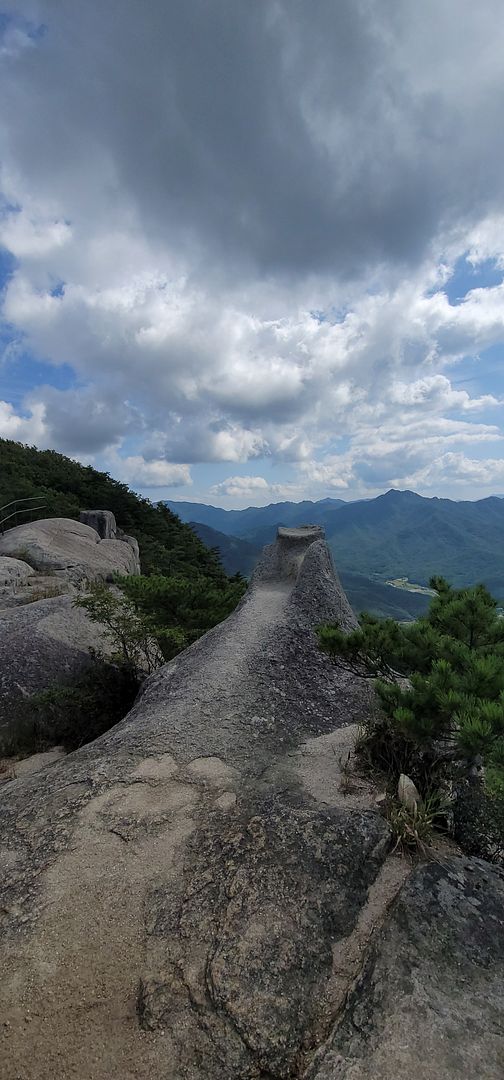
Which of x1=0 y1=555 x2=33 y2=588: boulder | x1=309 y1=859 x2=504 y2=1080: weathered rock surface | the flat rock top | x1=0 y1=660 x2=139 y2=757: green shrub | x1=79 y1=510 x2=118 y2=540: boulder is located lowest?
x1=0 y1=660 x2=139 y2=757: green shrub

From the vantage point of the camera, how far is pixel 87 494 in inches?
1681

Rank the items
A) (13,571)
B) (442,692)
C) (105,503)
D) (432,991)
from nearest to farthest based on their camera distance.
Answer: (432,991)
(442,692)
(13,571)
(105,503)

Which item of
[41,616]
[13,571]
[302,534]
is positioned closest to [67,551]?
[13,571]

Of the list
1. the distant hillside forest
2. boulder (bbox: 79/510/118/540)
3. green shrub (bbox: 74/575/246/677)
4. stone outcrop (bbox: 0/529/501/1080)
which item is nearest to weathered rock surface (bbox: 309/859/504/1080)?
stone outcrop (bbox: 0/529/501/1080)

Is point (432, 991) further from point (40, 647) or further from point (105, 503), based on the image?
point (105, 503)

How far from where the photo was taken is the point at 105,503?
42688 mm

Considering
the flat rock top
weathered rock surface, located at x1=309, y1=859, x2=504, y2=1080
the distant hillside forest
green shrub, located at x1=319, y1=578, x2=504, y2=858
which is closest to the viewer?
weathered rock surface, located at x1=309, y1=859, x2=504, y2=1080

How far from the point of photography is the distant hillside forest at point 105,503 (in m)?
33.7

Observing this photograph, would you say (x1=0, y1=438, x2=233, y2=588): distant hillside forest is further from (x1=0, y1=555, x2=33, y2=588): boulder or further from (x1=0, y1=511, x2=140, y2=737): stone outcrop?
(x1=0, y1=555, x2=33, y2=588): boulder

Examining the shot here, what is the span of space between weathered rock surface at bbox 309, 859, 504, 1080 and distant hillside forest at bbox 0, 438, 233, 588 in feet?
87.9

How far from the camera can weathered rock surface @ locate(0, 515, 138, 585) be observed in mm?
20344

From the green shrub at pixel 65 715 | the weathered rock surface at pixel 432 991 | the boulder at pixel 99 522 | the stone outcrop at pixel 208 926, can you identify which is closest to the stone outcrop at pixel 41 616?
the green shrub at pixel 65 715

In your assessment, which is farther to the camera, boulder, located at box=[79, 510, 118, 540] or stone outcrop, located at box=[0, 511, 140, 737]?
boulder, located at box=[79, 510, 118, 540]

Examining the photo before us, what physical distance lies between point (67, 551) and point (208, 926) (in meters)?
19.5
